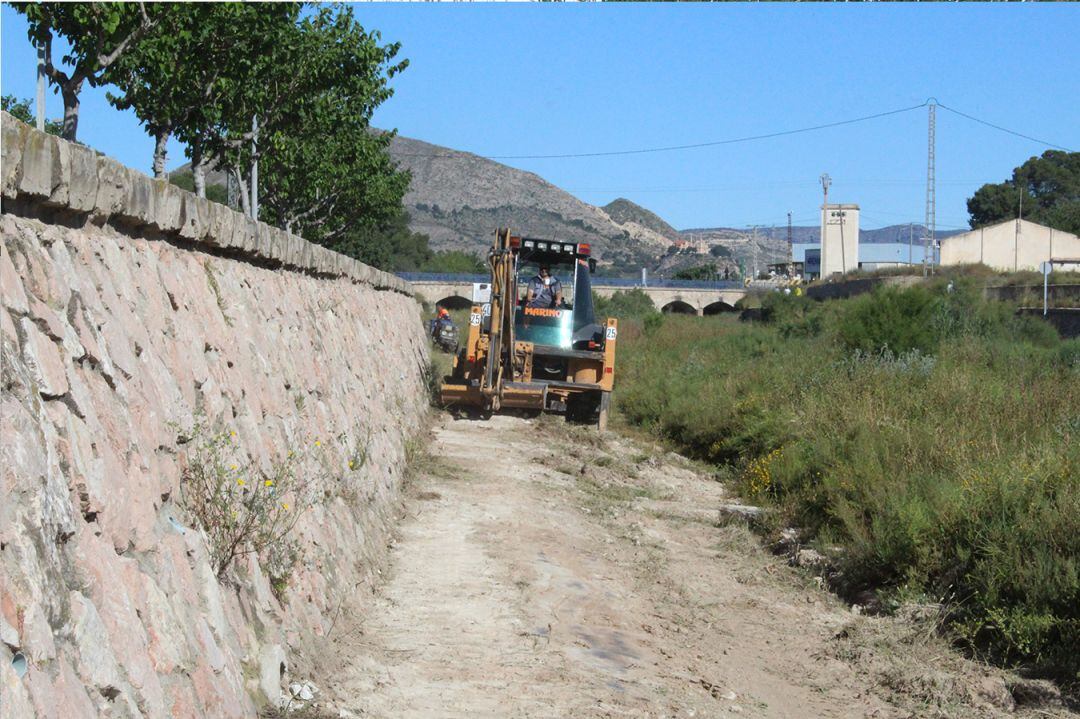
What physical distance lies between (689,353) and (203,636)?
2857 centimetres

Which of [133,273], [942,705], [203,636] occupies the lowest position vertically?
[942,705]

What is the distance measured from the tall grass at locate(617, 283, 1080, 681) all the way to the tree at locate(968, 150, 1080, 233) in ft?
396

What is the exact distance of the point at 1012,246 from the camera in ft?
301

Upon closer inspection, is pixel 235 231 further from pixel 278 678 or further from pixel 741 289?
pixel 741 289

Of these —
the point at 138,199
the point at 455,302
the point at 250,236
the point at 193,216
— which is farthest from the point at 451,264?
the point at 138,199

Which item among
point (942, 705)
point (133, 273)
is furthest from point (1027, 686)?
point (133, 273)

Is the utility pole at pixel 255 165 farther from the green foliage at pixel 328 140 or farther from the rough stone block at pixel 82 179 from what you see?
the rough stone block at pixel 82 179

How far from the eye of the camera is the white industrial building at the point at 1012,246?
8825 cm

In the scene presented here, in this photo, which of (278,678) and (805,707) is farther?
(805,707)

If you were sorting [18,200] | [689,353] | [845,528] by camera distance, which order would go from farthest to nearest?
[689,353] < [845,528] < [18,200]

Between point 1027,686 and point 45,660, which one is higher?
point 45,660

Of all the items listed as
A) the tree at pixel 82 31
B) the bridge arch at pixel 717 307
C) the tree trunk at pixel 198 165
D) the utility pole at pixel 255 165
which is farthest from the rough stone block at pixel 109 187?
the bridge arch at pixel 717 307

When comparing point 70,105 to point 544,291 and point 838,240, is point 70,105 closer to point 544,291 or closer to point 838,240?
point 544,291

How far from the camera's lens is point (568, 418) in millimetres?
23094
